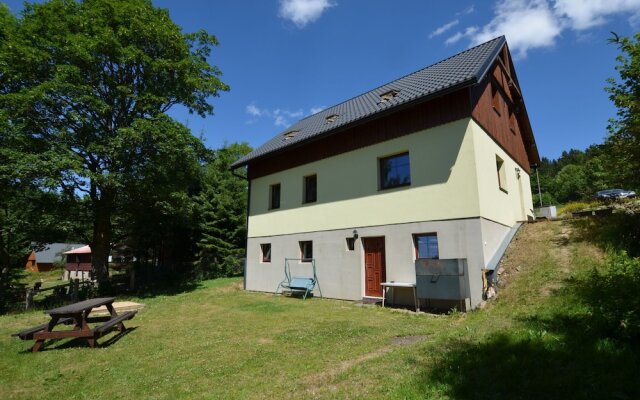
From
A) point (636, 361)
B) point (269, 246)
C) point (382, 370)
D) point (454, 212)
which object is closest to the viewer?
point (636, 361)

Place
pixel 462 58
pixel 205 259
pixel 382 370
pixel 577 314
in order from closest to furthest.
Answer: pixel 382 370 → pixel 577 314 → pixel 462 58 → pixel 205 259

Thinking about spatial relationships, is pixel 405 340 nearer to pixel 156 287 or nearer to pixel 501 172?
pixel 501 172

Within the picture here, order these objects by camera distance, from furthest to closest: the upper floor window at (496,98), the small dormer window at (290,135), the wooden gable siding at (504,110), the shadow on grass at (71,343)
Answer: the small dormer window at (290,135), the upper floor window at (496,98), the wooden gable siding at (504,110), the shadow on grass at (71,343)

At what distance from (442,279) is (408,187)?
330 cm

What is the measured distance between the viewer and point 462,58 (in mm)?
14023

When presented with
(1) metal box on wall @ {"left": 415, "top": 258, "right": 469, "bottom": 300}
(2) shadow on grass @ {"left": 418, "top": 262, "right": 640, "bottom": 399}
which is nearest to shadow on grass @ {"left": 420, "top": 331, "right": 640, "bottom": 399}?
(2) shadow on grass @ {"left": 418, "top": 262, "right": 640, "bottom": 399}

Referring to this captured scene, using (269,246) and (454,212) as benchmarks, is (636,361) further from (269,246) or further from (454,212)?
(269,246)

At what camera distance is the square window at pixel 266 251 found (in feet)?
55.3

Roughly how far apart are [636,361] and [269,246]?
14.4 m

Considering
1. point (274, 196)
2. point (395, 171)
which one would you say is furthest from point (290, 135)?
point (395, 171)

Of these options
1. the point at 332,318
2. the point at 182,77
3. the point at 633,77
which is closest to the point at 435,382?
the point at 332,318

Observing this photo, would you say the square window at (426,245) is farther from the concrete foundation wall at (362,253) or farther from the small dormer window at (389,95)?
the small dormer window at (389,95)

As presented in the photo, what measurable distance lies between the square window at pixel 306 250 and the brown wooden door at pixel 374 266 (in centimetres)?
302

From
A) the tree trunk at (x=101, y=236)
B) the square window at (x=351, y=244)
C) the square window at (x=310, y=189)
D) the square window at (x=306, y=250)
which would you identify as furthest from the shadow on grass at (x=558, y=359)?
the tree trunk at (x=101, y=236)
